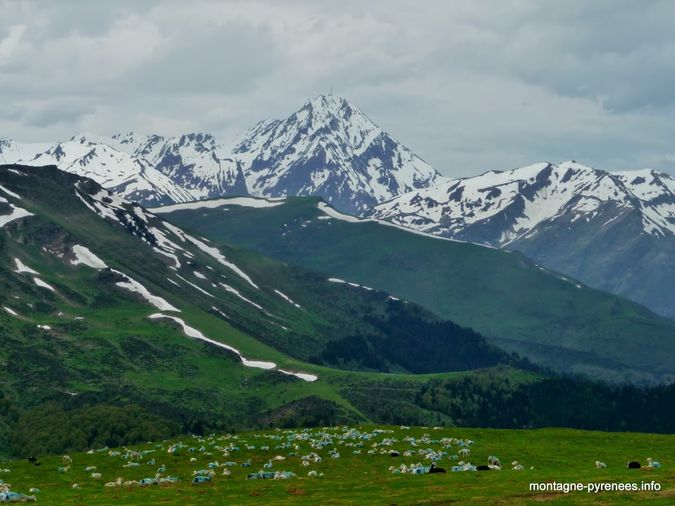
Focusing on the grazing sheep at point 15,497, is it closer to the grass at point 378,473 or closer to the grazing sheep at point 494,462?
the grass at point 378,473

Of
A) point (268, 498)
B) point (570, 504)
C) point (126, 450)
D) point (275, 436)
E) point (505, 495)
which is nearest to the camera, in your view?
point (570, 504)

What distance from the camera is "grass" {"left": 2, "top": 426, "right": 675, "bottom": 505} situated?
82.4 meters

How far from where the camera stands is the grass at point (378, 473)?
82.4 m

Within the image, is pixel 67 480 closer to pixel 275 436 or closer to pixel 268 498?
pixel 268 498

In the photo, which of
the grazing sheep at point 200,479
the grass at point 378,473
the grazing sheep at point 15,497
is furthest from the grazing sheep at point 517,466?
the grazing sheep at point 15,497

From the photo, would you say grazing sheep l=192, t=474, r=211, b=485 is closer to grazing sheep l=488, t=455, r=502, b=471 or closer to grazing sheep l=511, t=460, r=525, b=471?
grazing sheep l=488, t=455, r=502, b=471

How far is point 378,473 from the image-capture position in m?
101

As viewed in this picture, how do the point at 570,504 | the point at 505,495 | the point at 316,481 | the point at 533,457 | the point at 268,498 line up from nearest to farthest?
1. the point at 570,504
2. the point at 505,495
3. the point at 268,498
4. the point at 316,481
5. the point at 533,457

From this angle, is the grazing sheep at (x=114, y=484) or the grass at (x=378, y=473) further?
the grazing sheep at (x=114, y=484)

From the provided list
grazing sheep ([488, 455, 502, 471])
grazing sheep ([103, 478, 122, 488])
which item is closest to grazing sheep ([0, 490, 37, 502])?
grazing sheep ([103, 478, 122, 488])

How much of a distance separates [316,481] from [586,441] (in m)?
46.7

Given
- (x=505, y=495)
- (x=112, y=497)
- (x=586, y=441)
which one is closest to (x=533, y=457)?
(x=586, y=441)

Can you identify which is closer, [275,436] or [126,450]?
[126,450]

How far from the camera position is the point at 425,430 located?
470 feet
